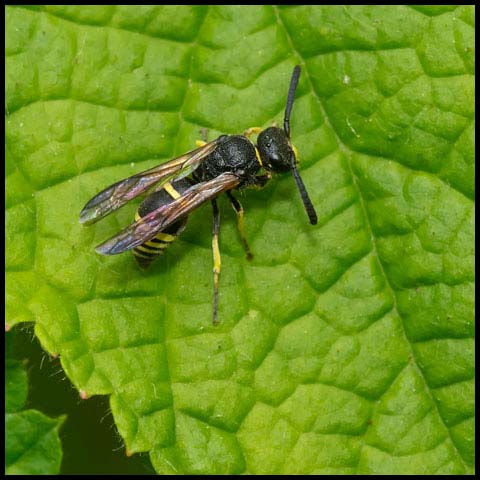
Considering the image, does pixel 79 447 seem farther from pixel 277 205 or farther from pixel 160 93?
pixel 160 93

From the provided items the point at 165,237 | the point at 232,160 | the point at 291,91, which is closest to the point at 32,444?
the point at 165,237

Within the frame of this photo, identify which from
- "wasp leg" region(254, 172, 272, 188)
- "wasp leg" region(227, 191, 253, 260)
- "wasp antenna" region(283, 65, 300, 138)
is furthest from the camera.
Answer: "wasp leg" region(254, 172, 272, 188)

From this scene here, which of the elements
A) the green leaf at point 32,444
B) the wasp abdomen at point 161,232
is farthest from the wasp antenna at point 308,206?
the green leaf at point 32,444

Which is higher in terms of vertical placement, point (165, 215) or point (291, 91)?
point (291, 91)

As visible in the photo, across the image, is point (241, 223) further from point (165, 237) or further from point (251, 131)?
point (251, 131)

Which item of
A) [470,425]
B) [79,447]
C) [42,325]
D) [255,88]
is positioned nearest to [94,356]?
[42,325]

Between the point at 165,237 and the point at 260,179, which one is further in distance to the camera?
the point at 260,179

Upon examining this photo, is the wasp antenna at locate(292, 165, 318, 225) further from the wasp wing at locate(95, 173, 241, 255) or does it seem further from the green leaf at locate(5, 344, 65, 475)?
the green leaf at locate(5, 344, 65, 475)

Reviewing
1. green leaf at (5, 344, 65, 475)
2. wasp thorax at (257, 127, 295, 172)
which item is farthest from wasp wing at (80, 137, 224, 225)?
green leaf at (5, 344, 65, 475)
